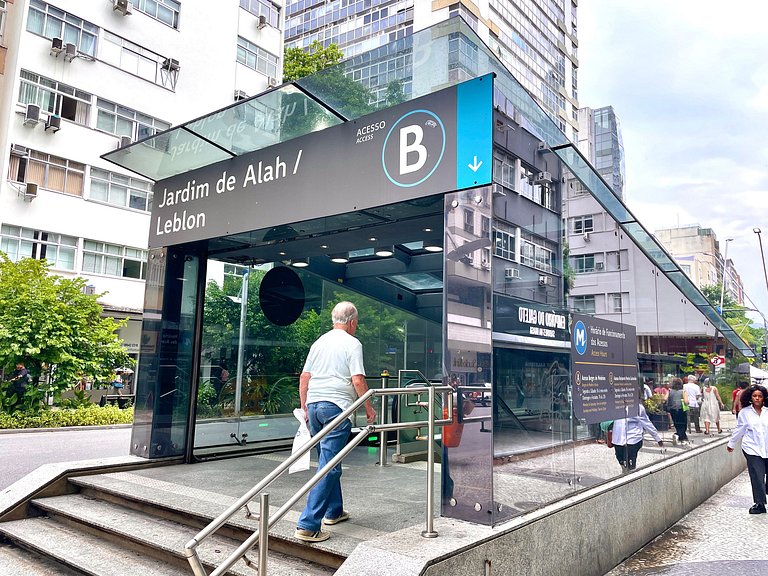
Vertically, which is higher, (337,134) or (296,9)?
(296,9)

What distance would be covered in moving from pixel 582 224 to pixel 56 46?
21.0 m

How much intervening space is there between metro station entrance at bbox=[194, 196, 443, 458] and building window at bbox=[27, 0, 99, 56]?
57.6 ft

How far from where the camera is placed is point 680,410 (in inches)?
318

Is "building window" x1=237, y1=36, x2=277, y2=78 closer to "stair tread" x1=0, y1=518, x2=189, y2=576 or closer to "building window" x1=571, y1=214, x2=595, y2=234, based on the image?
"building window" x1=571, y1=214, x2=595, y2=234

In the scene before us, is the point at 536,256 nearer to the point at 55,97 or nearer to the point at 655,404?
the point at 655,404

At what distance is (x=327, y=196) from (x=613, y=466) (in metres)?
3.67

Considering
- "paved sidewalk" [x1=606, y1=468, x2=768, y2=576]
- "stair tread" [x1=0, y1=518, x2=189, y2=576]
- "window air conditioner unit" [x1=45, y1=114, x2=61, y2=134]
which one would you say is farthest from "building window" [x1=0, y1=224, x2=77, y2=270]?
"paved sidewalk" [x1=606, y1=468, x2=768, y2=576]

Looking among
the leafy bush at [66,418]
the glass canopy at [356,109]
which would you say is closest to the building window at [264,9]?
the leafy bush at [66,418]

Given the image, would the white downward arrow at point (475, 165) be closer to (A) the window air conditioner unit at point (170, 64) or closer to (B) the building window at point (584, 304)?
(B) the building window at point (584, 304)

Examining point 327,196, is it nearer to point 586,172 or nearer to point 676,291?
point 586,172

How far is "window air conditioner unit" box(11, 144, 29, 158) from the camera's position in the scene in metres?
19.8

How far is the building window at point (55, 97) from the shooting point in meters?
20.4

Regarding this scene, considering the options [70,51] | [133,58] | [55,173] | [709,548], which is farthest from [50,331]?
[709,548]

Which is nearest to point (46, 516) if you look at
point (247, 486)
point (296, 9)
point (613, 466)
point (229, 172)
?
point (247, 486)
